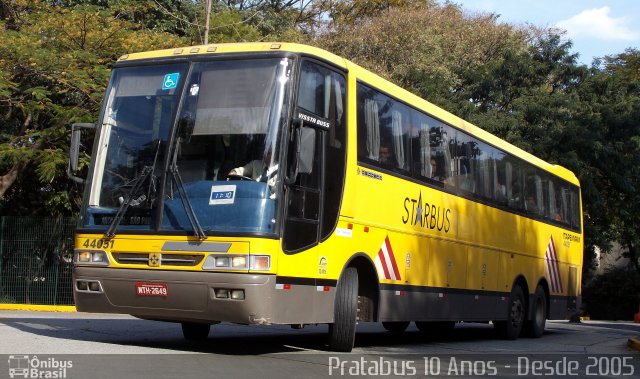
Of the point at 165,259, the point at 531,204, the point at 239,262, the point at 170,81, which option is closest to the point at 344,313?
the point at 239,262

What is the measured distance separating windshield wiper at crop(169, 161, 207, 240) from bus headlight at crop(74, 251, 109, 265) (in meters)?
1.26

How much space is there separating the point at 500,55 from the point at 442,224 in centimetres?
2595

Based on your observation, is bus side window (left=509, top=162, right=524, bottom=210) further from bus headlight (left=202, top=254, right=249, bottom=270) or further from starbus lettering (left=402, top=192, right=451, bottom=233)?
bus headlight (left=202, top=254, right=249, bottom=270)

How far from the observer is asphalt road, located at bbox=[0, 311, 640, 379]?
28.4 ft

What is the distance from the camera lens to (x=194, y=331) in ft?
40.3

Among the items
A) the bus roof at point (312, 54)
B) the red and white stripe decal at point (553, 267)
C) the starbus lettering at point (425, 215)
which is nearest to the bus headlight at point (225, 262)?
the bus roof at point (312, 54)

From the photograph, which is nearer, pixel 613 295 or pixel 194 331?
pixel 194 331

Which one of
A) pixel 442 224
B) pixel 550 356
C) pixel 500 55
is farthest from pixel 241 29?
pixel 550 356

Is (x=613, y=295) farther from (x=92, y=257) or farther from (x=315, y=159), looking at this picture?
(x=92, y=257)

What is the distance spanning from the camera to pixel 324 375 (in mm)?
8852

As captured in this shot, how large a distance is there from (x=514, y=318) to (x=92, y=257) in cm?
1017

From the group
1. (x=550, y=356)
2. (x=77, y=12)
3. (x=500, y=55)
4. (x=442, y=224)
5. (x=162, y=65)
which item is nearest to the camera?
(x=162, y=65)

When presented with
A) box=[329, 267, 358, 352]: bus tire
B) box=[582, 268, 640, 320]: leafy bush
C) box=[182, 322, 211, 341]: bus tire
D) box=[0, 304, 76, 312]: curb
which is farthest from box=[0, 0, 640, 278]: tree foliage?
box=[329, 267, 358, 352]: bus tire

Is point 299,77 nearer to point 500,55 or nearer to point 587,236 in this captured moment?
point 587,236
